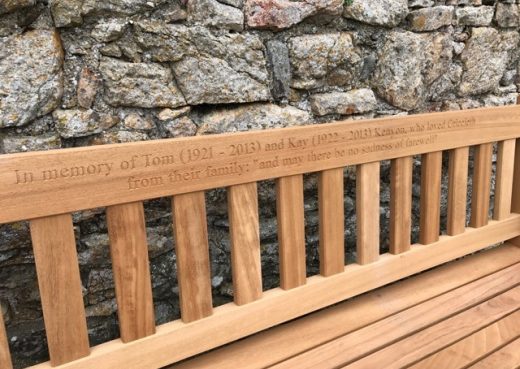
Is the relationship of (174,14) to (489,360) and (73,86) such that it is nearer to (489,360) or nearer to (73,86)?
(73,86)

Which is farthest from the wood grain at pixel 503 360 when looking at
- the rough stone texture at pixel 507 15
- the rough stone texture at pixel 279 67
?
the rough stone texture at pixel 507 15

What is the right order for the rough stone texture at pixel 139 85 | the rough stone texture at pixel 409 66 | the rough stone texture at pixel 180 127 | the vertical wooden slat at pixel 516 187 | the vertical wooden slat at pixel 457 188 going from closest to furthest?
the rough stone texture at pixel 139 85, the rough stone texture at pixel 180 127, the vertical wooden slat at pixel 457 188, the rough stone texture at pixel 409 66, the vertical wooden slat at pixel 516 187

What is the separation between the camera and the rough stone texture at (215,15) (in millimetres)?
1474

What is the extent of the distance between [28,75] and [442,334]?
137 centimetres

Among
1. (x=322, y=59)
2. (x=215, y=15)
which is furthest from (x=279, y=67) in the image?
(x=215, y=15)

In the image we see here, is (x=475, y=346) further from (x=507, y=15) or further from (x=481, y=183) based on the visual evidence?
(x=507, y=15)

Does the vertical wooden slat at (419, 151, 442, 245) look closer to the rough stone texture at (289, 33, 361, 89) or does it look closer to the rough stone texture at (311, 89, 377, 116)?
the rough stone texture at (311, 89, 377, 116)

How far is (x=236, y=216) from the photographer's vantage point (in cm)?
132

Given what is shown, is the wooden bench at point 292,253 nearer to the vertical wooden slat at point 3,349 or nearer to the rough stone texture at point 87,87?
the vertical wooden slat at point 3,349

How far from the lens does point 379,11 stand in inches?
71.1

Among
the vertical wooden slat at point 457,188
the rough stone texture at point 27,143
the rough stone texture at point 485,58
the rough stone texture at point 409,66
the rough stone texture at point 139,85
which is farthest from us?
the rough stone texture at point 485,58

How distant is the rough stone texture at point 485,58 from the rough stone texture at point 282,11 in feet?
2.48

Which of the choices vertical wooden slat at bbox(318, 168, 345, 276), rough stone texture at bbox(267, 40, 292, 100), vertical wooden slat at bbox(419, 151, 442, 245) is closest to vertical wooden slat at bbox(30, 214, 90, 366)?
Result: vertical wooden slat at bbox(318, 168, 345, 276)

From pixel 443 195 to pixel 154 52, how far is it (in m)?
1.49
